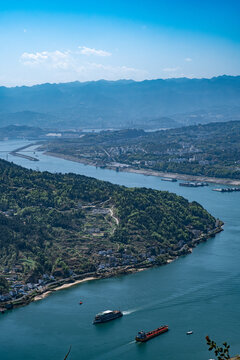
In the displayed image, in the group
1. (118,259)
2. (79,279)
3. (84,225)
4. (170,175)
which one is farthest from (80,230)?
(170,175)

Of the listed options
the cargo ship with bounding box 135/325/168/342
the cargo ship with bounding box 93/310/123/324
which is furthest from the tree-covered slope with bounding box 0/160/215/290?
the cargo ship with bounding box 135/325/168/342

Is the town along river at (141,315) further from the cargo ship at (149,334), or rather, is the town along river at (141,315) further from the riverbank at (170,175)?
the riverbank at (170,175)

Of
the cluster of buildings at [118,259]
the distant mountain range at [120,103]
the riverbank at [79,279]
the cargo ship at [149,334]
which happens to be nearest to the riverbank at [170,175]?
the riverbank at [79,279]

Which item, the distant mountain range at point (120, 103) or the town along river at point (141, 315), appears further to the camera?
the distant mountain range at point (120, 103)

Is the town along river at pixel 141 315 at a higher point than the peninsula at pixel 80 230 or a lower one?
lower

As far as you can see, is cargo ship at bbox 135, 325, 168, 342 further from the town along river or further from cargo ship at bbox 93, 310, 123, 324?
cargo ship at bbox 93, 310, 123, 324

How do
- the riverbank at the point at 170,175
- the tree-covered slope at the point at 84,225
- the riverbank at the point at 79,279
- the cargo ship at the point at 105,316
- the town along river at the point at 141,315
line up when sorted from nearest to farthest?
the town along river at the point at 141,315 < the cargo ship at the point at 105,316 < the riverbank at the point at 79,279 < the tree-covered slope at the point at 84,225 < the riverbank at the point at 170,175

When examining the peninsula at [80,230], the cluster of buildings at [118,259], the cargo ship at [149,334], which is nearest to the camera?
the cargo ship at [149,334]
